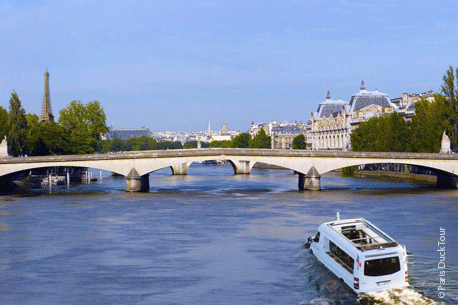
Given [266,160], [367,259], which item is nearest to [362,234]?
[367,259]

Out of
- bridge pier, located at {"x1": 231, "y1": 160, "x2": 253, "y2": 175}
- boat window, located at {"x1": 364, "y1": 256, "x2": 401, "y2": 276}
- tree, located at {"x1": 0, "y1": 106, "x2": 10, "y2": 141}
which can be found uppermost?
tree, located at {"x1": 0, "y1": 106, "x2": 10, "y2": 141}

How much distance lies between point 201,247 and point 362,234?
9762 millimetres

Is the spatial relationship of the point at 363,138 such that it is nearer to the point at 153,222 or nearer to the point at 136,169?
the point at 136,169

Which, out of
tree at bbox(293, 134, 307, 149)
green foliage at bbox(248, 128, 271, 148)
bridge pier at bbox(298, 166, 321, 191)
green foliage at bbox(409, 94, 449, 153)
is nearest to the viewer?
bridge pier at bbox(298, 166, 321, 191)

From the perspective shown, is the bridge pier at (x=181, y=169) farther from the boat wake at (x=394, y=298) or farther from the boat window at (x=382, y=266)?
the boat wake at (x=394, y=298)

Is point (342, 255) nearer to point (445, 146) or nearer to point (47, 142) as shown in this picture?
point (445, 146)

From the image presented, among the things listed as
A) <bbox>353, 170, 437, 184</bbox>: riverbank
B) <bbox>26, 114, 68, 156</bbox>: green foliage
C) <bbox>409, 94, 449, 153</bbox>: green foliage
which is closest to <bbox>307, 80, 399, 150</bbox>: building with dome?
<bbox>353, 170, 437, 184</bbox>: riverbank

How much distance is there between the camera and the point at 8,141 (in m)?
78.2

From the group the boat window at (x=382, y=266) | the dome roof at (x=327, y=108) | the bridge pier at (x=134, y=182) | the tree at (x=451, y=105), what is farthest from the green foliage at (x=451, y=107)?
the dome roof at (x=327, y=108)

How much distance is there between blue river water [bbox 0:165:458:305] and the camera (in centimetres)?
2661

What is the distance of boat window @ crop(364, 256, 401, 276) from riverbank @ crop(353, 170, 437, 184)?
52911 mm

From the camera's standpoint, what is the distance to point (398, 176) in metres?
87.4

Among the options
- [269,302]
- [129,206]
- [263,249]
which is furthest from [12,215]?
[269,302]

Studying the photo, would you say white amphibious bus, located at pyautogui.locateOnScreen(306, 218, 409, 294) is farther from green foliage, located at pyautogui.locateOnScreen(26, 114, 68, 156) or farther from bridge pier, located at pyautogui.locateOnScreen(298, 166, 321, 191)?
green foliage, located at pyautogui.locateOnScreen(26, 114, 68, 156)
